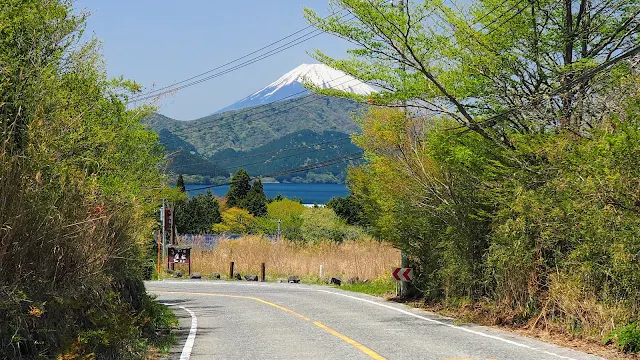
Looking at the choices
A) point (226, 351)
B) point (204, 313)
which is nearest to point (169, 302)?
point (204, 313)

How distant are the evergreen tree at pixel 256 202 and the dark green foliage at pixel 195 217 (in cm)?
843

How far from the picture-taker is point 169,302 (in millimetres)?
25812

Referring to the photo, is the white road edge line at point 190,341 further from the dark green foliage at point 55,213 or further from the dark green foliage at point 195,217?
the dark green foliage at point 195,217

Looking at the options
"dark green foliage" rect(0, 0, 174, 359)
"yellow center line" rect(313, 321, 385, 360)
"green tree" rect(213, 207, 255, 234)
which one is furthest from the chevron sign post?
"green tree" rect(213, 207, 255, 234)

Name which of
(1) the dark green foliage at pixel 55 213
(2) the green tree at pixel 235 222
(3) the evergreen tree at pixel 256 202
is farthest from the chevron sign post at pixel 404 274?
(3) the evergreen tree at pixel 256 202

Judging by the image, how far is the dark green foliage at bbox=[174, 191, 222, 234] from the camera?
82250 millimetres

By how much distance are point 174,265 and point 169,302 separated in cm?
2035

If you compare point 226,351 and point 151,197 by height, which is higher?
point 151,197

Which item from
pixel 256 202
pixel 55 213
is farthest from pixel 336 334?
pixel 256 202

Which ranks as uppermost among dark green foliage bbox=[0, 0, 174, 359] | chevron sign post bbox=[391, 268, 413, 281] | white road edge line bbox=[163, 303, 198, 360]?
dark green foliage bbox=[0, 0, 174, 359]

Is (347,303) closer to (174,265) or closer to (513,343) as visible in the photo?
(513,343)

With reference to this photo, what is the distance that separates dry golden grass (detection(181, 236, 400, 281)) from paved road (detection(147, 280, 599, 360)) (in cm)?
1284

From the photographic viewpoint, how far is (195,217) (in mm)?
83625

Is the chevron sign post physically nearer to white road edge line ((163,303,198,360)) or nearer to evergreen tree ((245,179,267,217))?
white road edge line ((163,303,198,360))
